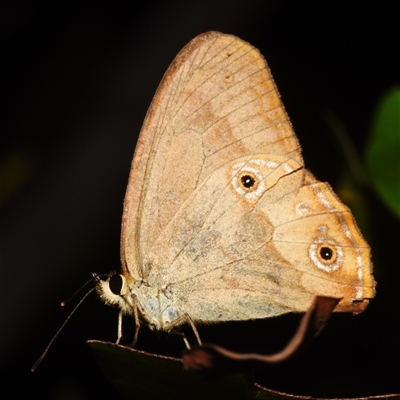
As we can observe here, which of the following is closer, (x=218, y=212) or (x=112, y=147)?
(x=218, y=212)

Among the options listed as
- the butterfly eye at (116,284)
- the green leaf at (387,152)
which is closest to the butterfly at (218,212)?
the butterfly eye at (116,284)

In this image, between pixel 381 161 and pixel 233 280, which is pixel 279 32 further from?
pixel 233 280

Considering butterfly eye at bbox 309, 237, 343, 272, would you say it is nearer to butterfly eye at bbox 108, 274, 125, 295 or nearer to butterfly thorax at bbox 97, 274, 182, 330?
butterfly thorax at bbox 97, 274, 182, 330

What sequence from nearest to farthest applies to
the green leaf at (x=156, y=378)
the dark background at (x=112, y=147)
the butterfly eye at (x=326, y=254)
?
the green leaf at (x=156, y=378) < the butterfly eye at (x=326, y=254) < the dark background at (x=112, y=147)

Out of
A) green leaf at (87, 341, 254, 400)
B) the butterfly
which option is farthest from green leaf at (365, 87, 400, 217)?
green leaf at (87, 341, 254, 400)

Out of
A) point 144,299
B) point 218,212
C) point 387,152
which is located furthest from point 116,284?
point 387,152

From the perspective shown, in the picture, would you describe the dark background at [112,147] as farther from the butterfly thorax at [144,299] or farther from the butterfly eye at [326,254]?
the butterfly eye at [326,254]

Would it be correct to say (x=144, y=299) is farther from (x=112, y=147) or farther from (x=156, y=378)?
(x=112, y=147)
